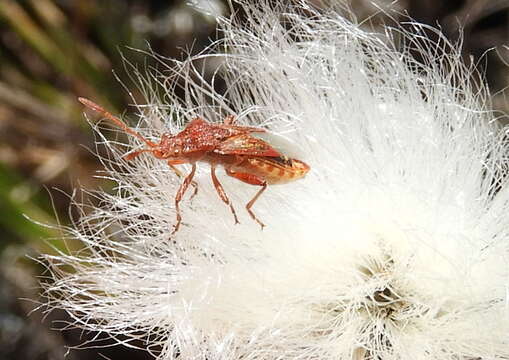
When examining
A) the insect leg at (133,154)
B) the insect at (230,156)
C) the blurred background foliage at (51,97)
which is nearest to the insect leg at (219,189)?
the insect at (230,156)

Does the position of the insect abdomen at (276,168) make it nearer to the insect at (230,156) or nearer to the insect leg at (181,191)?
the insect at (230,156)

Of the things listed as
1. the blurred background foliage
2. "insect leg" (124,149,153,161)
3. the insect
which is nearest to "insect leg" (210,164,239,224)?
the insect

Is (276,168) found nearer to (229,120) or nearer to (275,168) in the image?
(275,168)

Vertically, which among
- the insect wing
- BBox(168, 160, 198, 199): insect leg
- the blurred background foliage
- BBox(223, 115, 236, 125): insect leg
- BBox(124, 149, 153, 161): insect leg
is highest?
the insect wing

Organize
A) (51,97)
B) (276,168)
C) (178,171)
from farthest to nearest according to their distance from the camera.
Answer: (51,97)
(178,171)
(276,168)

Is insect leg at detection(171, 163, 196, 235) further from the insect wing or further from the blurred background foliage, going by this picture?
the blurred background foliage

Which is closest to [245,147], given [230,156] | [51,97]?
[230,156]

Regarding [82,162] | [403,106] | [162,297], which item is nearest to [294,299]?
[162,297]
